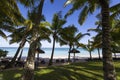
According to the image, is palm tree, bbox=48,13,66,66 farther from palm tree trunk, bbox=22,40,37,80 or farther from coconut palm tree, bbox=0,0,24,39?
palm tree trunk, bbox=22,40,37,80

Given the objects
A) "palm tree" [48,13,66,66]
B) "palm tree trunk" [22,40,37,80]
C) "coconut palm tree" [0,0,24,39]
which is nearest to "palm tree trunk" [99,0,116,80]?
"palm tree trunk" [22,40,37,80]

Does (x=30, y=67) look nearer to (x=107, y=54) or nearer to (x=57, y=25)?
(x=107, y=54)

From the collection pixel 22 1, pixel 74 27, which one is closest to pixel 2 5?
pixel 22 1

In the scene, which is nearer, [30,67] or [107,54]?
[107,54]

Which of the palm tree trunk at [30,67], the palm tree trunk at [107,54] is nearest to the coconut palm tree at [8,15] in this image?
the palm tree trunk at [30,67]

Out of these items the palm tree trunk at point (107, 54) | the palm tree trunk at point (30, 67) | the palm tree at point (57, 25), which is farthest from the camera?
the palm tree at point (57, 25)

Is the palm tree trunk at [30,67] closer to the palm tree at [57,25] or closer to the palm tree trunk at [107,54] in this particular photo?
the palm tree trunk at [107,54]

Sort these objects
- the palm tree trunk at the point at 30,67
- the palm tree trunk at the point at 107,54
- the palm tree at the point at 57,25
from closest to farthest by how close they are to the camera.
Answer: the palm tree trunk at the point at 107,54 → the palm tree trunk at the point at 30,67 → the palm tree at the point at 57,25

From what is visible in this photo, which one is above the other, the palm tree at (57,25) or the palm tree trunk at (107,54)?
the palm tree at (57,25)

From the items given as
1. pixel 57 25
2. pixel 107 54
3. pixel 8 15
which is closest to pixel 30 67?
pixel 8 15

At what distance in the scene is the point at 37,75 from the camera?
17281 mm

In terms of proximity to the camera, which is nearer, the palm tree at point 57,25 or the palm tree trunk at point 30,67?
the palm tree trunk at point 30,67

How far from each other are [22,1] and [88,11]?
528 centimetres

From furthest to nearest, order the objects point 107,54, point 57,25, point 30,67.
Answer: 1. point 57,25
2. point 30,67
3. point 107,54
